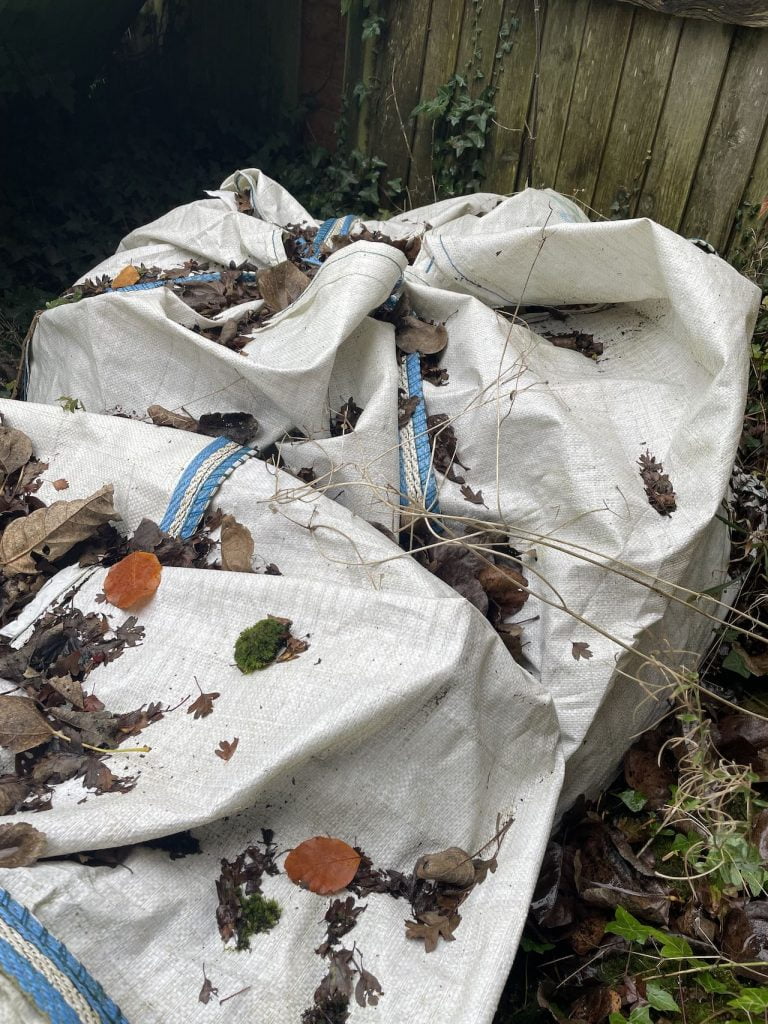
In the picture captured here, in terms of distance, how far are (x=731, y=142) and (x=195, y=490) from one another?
7.43 feet

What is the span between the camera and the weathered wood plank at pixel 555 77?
304 cm

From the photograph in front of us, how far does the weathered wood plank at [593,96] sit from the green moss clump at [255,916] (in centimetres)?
291

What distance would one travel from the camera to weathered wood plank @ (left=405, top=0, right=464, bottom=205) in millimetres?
3520

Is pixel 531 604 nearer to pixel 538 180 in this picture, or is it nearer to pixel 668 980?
pixel 668 980

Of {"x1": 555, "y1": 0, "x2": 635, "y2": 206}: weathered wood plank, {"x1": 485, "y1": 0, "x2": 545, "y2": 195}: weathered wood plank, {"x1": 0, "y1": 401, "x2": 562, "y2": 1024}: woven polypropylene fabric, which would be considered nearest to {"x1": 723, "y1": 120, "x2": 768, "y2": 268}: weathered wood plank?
{"x1": 555, "y1": 0, "x2": 635, "y2": 206}: weathered wood plank

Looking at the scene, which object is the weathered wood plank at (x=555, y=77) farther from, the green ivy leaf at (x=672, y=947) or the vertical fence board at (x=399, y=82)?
the green ivy leaf at (x=672, y=947)

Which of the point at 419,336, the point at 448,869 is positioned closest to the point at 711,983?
the point at 448,869

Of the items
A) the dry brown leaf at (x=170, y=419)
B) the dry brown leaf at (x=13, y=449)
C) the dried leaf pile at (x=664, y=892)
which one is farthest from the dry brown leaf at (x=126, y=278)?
the dried leaf pile at (x=664, y=892)

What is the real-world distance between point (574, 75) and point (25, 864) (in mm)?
3268

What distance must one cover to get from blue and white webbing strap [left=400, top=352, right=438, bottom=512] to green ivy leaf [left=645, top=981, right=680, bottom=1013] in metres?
1.16

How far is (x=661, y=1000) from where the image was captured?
1518 millimetres

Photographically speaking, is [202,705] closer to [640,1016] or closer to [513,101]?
[640,1016]

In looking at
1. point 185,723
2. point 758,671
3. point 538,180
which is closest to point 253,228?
point 538,180

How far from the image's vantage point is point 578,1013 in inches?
63.9
